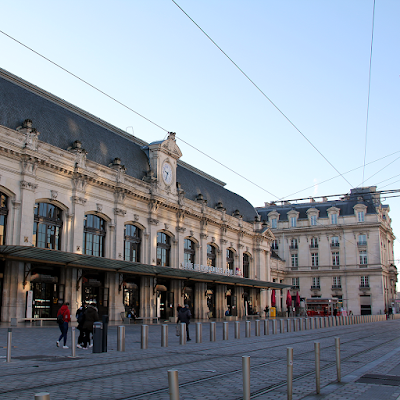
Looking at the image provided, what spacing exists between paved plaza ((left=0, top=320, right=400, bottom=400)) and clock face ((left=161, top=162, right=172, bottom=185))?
97.1ft

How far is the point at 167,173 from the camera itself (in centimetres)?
4912

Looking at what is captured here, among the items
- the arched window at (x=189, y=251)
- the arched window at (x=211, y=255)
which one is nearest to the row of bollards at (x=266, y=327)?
the arched window at (x=189, y=251)

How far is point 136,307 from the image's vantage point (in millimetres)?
43531

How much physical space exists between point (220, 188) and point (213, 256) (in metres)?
10.4

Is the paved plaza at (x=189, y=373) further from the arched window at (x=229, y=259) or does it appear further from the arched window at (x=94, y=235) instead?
the arched window at (x=229, y=259)

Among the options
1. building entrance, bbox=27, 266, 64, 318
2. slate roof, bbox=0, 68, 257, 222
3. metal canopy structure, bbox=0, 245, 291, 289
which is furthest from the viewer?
slate roof, bbox=0, 68, 257, 222

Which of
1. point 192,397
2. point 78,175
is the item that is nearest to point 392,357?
point 192,397

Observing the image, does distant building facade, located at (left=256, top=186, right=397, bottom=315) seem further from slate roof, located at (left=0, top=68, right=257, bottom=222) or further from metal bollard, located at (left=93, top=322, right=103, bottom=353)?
metal bollard, located at (left=93, top=322, right=103, bottom=353)

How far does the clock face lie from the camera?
159 ft

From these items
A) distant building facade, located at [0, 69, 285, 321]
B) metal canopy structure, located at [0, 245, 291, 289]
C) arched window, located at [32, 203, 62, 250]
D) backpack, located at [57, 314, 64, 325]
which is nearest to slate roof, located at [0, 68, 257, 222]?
distant building facade, located at [0, 69, 285, 321]

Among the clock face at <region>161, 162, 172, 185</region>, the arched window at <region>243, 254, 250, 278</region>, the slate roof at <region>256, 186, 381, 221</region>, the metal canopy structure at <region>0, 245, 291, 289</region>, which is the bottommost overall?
the metal canopy structure at <region>0, 245, 291, 289</region>

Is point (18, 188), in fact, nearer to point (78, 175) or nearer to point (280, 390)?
point (78, 175)

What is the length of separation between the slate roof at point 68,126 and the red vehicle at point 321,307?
28.0 metres

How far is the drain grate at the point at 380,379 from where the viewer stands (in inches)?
452
